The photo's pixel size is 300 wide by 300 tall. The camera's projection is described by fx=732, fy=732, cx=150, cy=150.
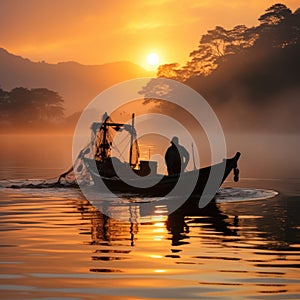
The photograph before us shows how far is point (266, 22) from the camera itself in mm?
170125

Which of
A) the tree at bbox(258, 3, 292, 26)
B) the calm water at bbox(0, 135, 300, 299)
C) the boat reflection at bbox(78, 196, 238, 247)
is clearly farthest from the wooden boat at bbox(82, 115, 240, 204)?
the tree at bbox(258, 3, 292, 26)

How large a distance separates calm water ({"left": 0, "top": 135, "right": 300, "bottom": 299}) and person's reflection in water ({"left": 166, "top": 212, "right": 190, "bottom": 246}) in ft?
0.10

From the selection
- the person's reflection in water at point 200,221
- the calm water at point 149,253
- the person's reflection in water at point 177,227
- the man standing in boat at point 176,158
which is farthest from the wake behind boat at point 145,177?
the person's reflection in water at point 177,227

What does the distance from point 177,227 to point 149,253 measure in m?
5.76

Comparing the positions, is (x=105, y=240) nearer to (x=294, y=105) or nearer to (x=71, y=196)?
(x=71, y=196)

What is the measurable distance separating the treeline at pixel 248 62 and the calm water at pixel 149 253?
143 m

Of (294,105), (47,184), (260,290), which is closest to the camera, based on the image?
(260,290)

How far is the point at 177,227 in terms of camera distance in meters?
26.2

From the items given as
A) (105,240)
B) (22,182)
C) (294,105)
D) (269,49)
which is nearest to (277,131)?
(294,105)

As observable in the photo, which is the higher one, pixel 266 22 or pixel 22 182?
pixel 266 22

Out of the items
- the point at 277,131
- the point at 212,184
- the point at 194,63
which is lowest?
the point at 212,184

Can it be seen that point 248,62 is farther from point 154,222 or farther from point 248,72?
point 154,222

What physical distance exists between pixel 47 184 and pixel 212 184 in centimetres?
1162

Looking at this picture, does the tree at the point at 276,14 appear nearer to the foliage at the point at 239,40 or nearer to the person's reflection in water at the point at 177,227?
the foliage at the point at 239,40
